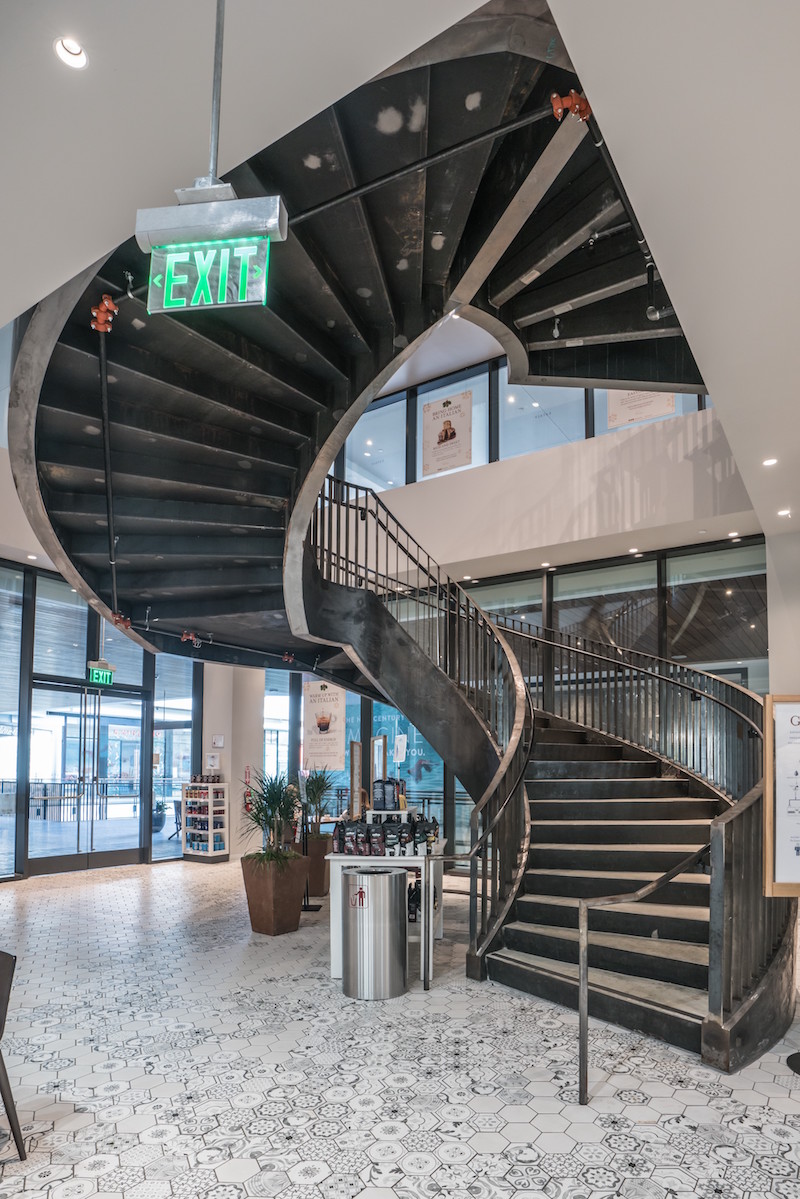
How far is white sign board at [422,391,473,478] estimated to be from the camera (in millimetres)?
11789

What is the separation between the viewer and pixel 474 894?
5727 millimetres

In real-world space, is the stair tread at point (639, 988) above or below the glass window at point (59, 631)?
below

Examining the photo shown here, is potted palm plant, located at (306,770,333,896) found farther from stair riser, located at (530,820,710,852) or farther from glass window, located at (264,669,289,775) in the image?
glass window, located at (264,669,289,775)

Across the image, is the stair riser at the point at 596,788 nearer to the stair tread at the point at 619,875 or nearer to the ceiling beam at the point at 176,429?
the stair tread at the point at 619,875

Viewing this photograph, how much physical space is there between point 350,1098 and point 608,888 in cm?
288

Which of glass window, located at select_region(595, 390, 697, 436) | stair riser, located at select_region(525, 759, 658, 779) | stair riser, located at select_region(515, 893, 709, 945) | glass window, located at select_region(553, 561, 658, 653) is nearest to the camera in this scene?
stair riser, located at select_region(515, 893, 709, 945)

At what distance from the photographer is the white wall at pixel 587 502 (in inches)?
344

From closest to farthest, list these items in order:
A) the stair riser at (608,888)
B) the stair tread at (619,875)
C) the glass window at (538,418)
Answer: the stair riser at (608,888)
the stair tread at (619,875)
the glass window at (538,418)

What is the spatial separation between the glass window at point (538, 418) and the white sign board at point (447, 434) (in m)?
0.60

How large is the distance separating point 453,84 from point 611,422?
7276 millimetres

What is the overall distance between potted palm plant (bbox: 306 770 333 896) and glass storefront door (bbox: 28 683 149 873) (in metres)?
4.10

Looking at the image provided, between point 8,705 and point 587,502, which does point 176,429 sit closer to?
point 587,502

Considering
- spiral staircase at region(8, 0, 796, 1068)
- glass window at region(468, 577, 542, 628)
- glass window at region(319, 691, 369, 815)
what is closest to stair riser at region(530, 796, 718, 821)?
spiral staircase at region(8, 0, 796, 1068)

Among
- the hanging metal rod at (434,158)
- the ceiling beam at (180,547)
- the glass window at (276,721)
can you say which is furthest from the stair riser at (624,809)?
the glass window at (276,721)
